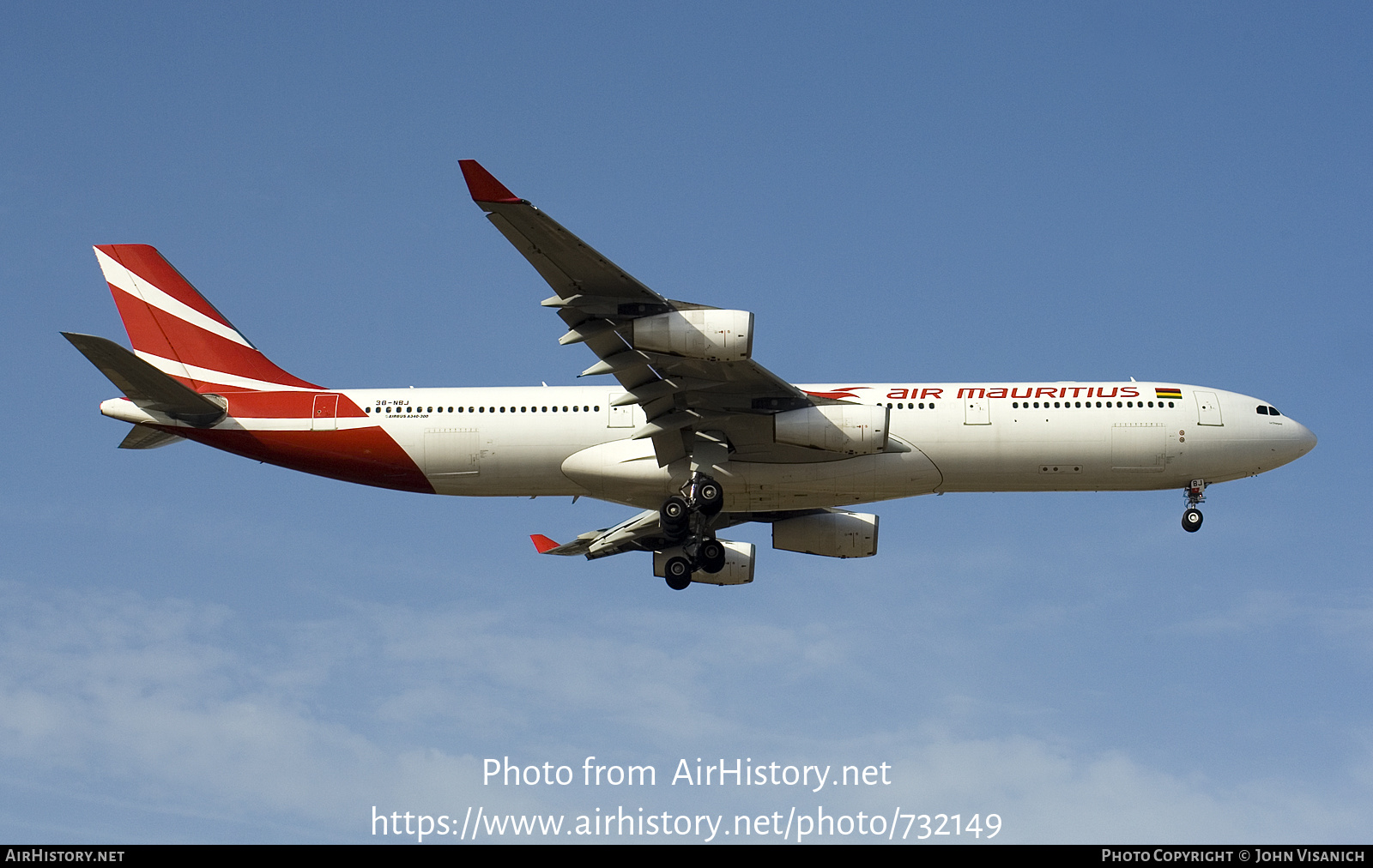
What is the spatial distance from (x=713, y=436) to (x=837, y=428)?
3.40 metres

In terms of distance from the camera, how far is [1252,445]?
126 feet

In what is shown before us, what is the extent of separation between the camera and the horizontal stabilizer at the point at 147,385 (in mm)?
34312

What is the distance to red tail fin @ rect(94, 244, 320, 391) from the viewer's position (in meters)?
39.4

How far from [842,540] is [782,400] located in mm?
7512

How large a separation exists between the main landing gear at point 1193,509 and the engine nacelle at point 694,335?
1439 cm

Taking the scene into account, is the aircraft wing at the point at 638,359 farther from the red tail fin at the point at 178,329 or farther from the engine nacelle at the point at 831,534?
the red tail fin at the point at 178,329

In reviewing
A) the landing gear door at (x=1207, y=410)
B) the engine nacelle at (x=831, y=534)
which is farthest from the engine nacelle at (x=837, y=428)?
the landing gear door at (x=1207, y=410)

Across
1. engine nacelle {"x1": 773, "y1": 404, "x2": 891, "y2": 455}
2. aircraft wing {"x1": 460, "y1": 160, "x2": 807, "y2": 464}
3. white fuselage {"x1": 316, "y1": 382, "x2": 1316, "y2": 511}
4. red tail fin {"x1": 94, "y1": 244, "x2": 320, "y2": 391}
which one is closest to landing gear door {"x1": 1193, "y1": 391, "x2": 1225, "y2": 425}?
white fuselage {"x1": 316, "y1": 382, "x2": 1316, "y2": 511}

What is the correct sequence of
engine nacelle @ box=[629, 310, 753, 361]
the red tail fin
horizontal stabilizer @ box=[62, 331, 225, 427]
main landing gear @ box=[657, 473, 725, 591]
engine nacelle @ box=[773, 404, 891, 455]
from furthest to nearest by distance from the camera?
1. the red tail fin
2. main landing gear @ box=[657, 473, 725, 591]
3. engine nacelle @ box=[773, 404, 891, 455]
4. horizontal stabilizer @ box=[62, 331, 225, 427]
5. engine nacelle @ box=[629, 310, 753, 361]

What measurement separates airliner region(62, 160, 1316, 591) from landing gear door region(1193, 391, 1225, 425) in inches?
2.0

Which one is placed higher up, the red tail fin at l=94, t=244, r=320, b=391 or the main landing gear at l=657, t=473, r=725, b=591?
the red tail fin at l=94, t=244, r=320, b=391

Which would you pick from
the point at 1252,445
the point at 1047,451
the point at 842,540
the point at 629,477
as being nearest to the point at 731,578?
the point at 842,540

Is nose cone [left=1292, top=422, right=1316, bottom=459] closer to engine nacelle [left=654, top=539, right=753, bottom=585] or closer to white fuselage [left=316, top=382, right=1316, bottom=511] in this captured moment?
white fuselage [left=316, top=382, right=1316, bottom=511]

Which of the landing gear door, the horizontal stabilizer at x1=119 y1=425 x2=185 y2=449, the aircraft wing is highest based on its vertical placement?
the landing gear door
